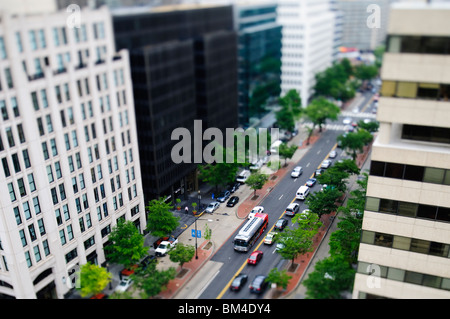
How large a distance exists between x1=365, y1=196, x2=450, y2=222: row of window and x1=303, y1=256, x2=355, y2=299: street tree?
1258 centimetres

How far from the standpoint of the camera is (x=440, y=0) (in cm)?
3291

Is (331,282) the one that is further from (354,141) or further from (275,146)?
(354,141)

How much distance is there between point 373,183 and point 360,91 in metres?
133

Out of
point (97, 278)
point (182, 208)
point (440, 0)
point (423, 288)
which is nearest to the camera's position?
point (440, 0)

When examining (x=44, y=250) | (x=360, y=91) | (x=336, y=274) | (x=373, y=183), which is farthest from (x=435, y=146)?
(x=360, y=91)

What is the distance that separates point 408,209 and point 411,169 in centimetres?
384

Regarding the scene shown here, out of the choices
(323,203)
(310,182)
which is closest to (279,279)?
(323,203)

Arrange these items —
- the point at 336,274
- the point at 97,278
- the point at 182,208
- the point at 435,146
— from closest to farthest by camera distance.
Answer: the point at 435,146
the point at 336,274
the point at 97,278
the point at 182,208

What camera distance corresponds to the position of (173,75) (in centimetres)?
6888

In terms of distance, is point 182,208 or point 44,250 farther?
point 182,208

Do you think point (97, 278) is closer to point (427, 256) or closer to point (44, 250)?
point (44, 250)

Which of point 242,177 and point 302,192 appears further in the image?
point 242,177

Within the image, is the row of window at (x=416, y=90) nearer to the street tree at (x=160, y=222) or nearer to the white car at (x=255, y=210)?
the street tree at (x=160, y=222)

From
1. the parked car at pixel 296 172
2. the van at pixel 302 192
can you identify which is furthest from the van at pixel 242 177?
the van at pixel 302 192
